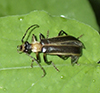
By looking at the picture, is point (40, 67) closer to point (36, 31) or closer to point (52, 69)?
point (52, 69)

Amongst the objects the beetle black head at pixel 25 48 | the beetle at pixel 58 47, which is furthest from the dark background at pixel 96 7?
the beetle black head at pixel 25 48

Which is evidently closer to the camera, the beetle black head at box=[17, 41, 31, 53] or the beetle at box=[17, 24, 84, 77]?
the beetle black head at box=[17, 41, 31, 53]

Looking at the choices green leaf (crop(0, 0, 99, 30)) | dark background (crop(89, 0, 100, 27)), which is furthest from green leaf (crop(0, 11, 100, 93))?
dark background (crop(89, 0, 100, 27))

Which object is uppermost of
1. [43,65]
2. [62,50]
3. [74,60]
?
[62,50]

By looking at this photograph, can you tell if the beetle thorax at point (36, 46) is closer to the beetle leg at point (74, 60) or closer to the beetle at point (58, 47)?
the beetle at point (58, 47)

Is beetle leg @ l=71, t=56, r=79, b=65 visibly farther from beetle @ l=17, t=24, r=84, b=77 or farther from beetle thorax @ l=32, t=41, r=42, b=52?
beetle thorax @ l=32, t=41, r=42, b=52

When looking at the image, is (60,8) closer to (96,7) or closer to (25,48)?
(96,7)

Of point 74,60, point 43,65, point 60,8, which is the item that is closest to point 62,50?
point 74,60
